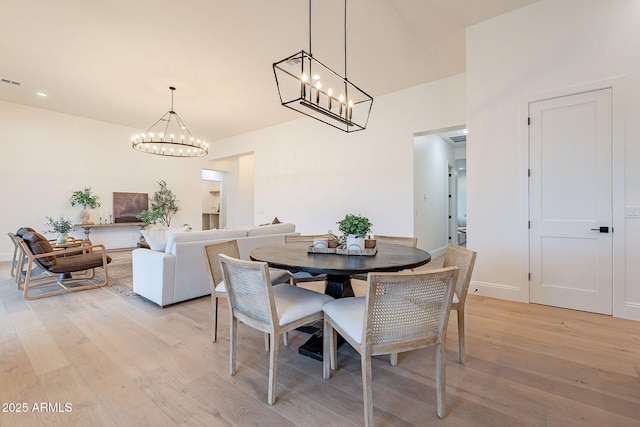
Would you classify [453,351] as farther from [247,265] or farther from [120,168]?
[120,168]

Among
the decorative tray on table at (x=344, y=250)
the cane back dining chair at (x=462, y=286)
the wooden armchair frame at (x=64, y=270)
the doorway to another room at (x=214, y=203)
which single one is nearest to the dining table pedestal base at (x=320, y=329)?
the decorative tray on table at (x=344, y=250)

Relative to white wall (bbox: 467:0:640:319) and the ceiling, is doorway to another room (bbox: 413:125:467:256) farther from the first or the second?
the ceiling

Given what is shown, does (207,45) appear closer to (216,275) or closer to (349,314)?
(216,275)

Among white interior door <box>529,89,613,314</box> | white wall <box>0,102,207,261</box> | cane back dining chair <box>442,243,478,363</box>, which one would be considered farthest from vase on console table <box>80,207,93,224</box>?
white interior door <box>529,89,613,314</box>

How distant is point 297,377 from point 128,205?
25.0ft

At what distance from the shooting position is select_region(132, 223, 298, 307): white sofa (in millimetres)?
3049

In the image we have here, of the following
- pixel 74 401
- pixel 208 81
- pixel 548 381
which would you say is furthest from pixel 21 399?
pixel 208 81

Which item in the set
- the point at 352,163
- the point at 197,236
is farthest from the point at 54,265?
the point at 352,163

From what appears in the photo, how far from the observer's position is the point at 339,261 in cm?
184

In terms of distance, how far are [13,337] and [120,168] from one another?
6110 mm

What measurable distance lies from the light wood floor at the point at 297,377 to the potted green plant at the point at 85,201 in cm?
489

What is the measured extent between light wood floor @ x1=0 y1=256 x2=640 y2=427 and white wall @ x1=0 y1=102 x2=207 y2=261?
4879 mm

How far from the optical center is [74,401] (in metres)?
1.56

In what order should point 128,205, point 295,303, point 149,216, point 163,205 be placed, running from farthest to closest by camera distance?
1. point 163,205
2. point 128,205
3. point 149,216
4. point 295,303
